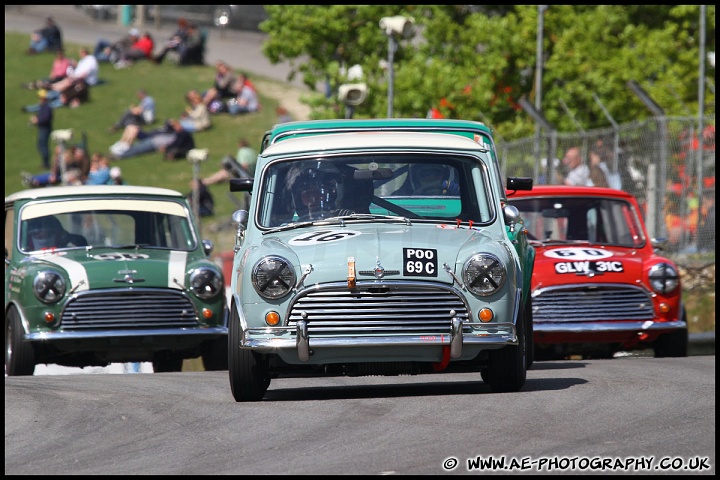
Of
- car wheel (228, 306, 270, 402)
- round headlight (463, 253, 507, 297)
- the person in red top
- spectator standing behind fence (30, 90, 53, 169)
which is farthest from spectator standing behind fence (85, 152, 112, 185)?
the person in red top

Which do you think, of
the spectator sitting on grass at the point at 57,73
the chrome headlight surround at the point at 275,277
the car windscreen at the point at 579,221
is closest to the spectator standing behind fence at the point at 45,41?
the spectator sitting on grass at the point at 57,73

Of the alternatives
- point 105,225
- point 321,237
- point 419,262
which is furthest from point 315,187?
point 105,225

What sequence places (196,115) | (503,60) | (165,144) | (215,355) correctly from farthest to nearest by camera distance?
(196,115)
(165,144)
(503,60)
(215,355)

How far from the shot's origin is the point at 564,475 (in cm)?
645

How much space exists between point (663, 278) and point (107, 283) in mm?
5096

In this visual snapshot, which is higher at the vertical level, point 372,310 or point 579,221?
point 579,221

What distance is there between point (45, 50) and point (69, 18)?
10148 millimetres

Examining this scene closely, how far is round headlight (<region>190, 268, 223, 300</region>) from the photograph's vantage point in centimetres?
1413

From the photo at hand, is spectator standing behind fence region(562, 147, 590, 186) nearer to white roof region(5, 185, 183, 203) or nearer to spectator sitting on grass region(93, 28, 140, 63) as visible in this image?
white roof region(5, 185, 183, 203)

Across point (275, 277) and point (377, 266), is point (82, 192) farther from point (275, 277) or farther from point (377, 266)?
point (377, 266)

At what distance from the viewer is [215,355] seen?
1443 centimetres

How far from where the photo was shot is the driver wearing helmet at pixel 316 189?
10.1m

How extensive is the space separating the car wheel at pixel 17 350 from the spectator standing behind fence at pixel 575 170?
27.2 ft

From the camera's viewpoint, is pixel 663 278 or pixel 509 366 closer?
pixel 509 366
